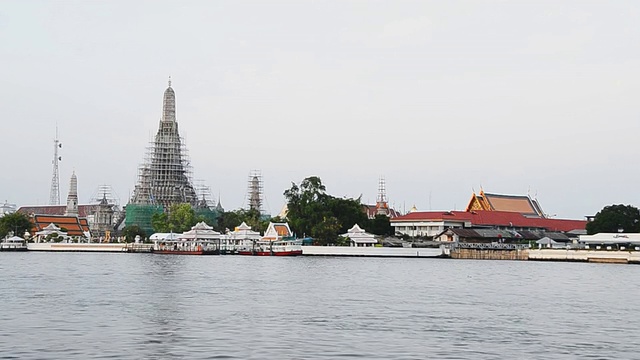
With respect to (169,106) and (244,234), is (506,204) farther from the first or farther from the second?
(169,106)

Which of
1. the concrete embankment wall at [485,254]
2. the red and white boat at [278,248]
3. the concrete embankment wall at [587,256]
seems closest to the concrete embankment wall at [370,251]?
the red and white boat at [278,248]

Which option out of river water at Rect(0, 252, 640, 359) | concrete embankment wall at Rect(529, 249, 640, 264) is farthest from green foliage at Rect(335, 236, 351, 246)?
river water at Rect(0, 252, 640, 359)

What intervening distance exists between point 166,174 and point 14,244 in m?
40.5

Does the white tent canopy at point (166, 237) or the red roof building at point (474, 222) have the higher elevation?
the red roof building at point (474, 222)

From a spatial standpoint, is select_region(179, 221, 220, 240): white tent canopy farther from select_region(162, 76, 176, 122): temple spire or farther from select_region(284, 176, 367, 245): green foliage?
select_region(162, 76, 176, 122): temple spire

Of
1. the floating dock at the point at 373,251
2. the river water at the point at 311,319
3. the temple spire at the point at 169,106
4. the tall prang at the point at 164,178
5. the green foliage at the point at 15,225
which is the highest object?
the temple spire at the point at 169,106

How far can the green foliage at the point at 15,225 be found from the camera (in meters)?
136

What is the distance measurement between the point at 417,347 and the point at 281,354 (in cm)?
429

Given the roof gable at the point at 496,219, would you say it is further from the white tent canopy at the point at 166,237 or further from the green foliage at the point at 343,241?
the white tent canopy at the point at 166,237

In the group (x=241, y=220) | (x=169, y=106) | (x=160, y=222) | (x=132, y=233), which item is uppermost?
(x=169, y=106)

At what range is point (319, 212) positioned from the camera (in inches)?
Answer: 4422

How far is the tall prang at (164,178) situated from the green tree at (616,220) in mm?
76219

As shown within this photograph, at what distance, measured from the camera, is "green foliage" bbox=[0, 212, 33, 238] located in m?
136

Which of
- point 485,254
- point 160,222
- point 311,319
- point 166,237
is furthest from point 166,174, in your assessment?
point 311,319
